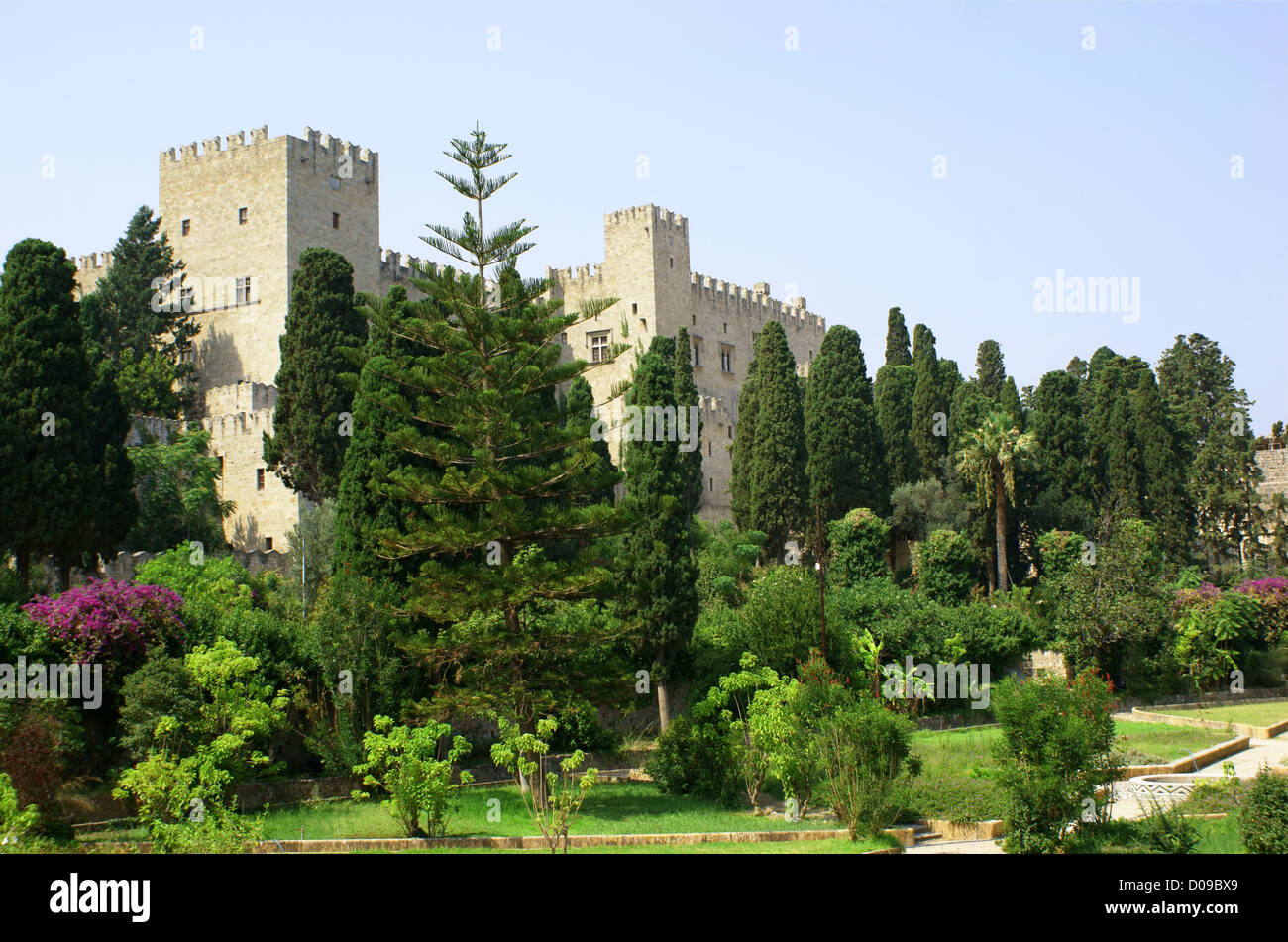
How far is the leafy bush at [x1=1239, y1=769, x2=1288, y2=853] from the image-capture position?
30.9 feet

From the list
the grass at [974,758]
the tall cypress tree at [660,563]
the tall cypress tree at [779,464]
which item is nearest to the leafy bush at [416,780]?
the grass at [974,758]

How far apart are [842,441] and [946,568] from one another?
210 inches

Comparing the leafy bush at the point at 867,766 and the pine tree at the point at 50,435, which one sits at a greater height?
the pine tree at the point at 50,435

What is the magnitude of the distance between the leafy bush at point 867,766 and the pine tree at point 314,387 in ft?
47.4

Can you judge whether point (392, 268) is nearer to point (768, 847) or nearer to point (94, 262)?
point (94, 262)

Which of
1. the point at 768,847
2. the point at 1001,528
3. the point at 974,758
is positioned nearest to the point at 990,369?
the point at 1001,528

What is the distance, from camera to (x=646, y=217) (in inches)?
1617

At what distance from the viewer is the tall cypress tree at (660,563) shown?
1938 centimetres

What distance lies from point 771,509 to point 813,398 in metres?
4.23

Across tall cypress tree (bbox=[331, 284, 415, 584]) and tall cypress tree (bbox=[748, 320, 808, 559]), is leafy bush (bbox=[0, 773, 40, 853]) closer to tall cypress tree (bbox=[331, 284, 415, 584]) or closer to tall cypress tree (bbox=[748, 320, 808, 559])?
tall cypress tree (bbox=[331, 284, 415, 584])

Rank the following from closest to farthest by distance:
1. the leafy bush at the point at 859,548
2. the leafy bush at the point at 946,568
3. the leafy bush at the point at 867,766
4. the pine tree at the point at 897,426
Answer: the leafy bush at the point at 867,766 < the leafy bush at the point at 946,568 < the leafy bush at the point at 859,548 < the pine tree at the point at 897,426

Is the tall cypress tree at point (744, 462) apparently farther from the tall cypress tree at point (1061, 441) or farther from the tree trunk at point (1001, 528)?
the tall cypress tree at point (1061, 441)

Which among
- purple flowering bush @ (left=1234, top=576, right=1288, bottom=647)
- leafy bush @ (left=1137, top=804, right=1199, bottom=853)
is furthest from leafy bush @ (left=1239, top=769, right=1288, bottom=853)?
purple flowering bush @ (left=1234, top=576, right=1288, bottom=647)
